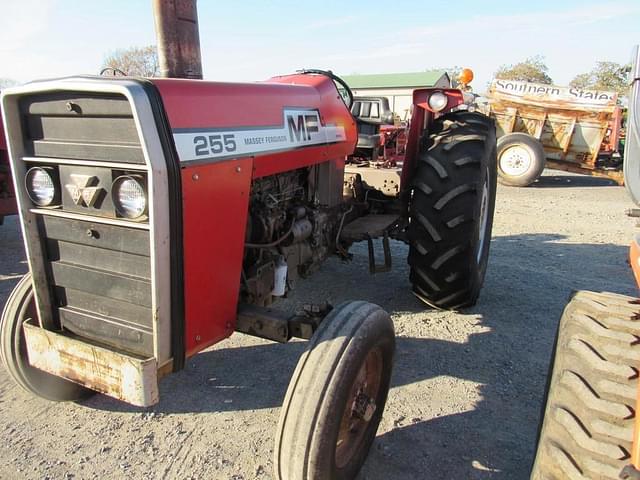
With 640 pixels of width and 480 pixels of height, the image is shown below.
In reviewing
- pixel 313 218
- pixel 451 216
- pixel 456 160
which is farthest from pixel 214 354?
pixel 456 160

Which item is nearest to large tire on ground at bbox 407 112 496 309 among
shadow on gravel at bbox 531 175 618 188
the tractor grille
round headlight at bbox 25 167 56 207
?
the tractor grille

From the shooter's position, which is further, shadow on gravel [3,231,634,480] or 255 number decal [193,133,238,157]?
shadow on gravel [3,231,634,480]

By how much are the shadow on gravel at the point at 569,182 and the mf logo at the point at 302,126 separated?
9528mm

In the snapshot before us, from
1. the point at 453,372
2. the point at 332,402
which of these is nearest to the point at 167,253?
the point at 332,402

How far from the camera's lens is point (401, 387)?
2.90 metres

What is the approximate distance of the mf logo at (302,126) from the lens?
2554 millimetres

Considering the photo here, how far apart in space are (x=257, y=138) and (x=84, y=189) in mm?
754

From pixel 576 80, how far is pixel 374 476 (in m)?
38.9

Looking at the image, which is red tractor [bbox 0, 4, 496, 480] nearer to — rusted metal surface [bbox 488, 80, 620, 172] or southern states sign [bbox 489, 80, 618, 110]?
rusted metal surface [bbox 488, 80, 620, 172]

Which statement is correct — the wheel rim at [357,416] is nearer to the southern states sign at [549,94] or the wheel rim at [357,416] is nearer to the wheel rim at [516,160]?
the wheel rim at [516,160]

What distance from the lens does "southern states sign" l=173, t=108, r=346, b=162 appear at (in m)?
1.83

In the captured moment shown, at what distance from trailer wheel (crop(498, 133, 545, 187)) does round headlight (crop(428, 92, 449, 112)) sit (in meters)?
7.74

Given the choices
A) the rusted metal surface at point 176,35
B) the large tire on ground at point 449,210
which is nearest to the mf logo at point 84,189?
the large tire on ground at point 449,210

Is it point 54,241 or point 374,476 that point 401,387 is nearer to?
point 374,476
